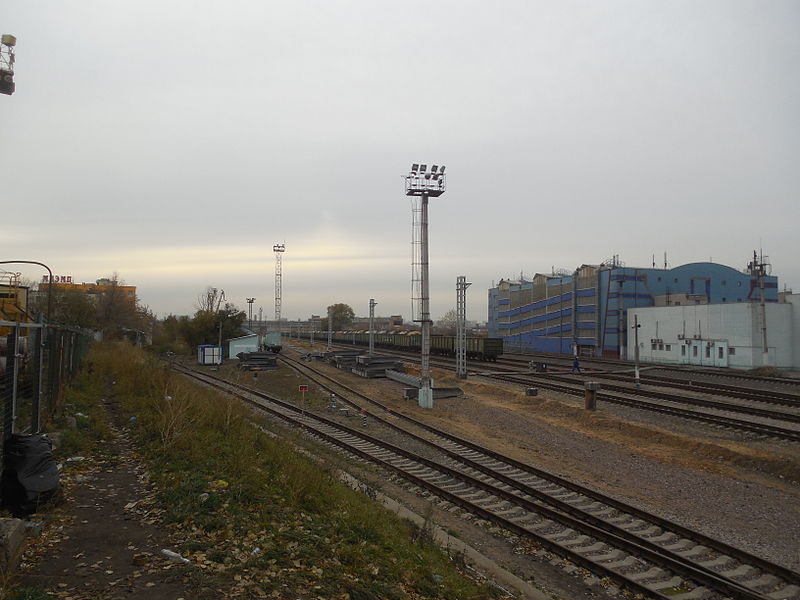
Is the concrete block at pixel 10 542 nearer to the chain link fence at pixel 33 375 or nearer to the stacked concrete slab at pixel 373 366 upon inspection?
the chain link fence at pixel 33 375

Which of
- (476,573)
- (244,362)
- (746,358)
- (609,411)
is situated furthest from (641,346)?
(476,573)

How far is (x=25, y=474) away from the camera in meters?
6.22

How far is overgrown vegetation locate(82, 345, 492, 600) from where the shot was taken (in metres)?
5.58

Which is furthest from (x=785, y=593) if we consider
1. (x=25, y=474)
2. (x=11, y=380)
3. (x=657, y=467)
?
(x=11, y=380)

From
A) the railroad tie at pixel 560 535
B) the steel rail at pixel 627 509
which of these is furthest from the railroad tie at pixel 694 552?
the railroad tie at pixel 560 535

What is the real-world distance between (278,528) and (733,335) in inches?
1847

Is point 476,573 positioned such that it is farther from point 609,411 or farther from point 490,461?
point 609,411

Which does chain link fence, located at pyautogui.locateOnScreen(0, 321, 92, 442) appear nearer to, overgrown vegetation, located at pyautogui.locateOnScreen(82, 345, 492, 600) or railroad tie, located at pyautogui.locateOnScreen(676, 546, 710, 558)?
overgrown vegetation, located at pyautogui.locateOnScreen(82, 345, 492, 600)

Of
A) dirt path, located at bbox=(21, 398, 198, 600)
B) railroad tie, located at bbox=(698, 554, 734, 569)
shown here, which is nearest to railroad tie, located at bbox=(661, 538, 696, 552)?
railroad tie, located at bbox=(698, 554, 734, 569)

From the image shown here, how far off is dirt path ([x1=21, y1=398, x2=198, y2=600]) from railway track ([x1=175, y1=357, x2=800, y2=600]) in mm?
5770

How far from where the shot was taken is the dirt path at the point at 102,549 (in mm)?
4926

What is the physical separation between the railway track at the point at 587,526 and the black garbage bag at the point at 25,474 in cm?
699

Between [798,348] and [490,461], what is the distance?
41976 millimetres

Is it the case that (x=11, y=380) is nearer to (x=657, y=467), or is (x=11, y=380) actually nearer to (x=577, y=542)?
(x=577, y=542)
